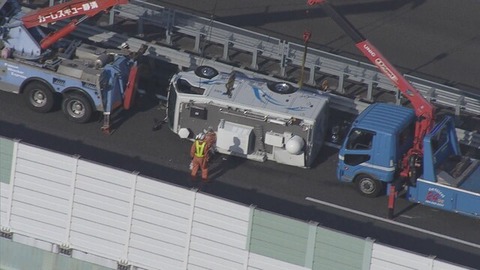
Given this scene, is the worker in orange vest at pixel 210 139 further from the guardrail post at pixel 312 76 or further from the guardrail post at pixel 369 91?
the guardrail post at pixel 369 91

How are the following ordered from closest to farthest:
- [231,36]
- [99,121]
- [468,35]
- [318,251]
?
1. [318,251]
2. [99,121]
3. [231,36]
4. [468,35]

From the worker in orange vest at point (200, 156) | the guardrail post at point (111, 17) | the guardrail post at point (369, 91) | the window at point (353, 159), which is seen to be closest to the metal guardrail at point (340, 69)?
the guardrail post at point (369, 91)

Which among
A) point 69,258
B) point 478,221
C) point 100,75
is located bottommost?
point 69,258

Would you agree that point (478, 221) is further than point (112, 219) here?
Yes

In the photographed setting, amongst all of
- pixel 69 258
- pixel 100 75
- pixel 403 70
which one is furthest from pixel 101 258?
pixel 403 70

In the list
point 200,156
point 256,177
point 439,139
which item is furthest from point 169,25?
point 439,139

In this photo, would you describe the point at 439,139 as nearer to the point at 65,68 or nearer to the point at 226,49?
the point at 226,49

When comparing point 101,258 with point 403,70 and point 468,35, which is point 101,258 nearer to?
point 403,70
